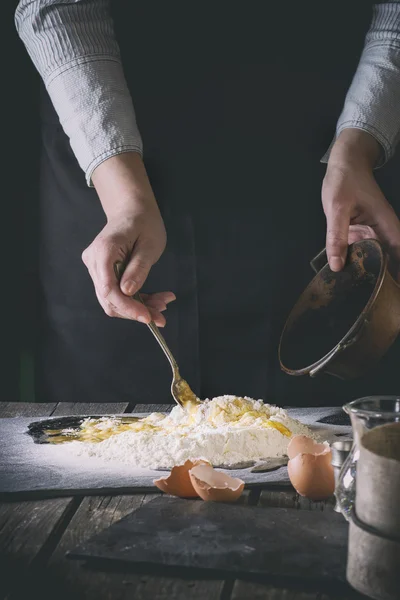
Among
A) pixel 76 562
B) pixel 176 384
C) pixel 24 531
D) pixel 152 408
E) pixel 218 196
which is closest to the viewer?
pixel 76 562

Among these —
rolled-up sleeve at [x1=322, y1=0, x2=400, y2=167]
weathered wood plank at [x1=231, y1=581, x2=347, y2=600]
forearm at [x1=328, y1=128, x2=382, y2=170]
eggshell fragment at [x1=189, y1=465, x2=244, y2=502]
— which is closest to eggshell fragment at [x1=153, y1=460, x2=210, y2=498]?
eggshell fragment at [x1=189, y1=465, x2=244, y2=502]

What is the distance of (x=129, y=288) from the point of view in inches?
68.5

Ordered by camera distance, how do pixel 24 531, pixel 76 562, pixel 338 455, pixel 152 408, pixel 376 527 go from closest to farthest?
pixel 376 527 → pixel 76 562 → pixel 24 531 → pixel 338 455 → pixel 152 408

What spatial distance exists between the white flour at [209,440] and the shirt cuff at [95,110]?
2.22 feet

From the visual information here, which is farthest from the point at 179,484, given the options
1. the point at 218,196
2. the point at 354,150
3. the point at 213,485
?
the point at 218,196

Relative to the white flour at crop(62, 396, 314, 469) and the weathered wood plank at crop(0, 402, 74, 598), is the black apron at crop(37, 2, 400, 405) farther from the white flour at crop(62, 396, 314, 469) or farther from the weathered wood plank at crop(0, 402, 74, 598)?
the weathered wood plank at crop(0, 402, 74, 598)

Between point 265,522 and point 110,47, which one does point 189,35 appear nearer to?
point 110,47

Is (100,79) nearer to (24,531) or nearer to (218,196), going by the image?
(218,196)

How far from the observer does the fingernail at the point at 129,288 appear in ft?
5.70

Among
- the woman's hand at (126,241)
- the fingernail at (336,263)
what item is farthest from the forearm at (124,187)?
the fingernail at (336,263)

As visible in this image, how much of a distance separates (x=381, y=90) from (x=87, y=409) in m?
1.07

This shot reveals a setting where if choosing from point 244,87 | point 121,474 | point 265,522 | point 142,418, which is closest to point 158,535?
point 265,522

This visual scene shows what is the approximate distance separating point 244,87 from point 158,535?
4.88ft

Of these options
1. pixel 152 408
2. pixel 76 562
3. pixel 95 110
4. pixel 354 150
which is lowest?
pixel 152 408
